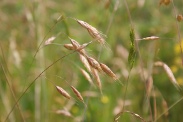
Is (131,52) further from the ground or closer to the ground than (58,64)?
further from the ground

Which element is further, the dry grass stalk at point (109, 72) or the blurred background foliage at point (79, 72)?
the blurred background foliage at point (79, 72)

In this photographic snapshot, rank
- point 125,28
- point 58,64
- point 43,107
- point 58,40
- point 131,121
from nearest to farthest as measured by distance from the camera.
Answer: point 131,121 < point 43,107 < point 58,64 < point 58,40 < point 125,28

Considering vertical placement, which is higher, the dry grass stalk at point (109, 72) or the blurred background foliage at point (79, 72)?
the dry grass stalk at point (109, 72)

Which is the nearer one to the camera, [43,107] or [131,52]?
[131,52]

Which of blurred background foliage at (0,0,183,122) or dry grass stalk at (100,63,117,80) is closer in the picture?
dry grass stalk at (100,63,117,80)

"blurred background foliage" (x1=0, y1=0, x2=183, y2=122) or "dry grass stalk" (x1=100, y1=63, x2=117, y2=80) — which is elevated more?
"dry grass stalk" (x1=100, y1=63, x2=117, y2=80)

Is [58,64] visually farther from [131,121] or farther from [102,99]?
[131,121]

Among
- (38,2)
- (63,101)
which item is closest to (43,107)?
(63,101)

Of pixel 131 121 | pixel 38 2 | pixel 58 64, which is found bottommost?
pixel 131 121

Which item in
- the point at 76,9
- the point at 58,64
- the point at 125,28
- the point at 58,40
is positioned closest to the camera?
the point at 58,64

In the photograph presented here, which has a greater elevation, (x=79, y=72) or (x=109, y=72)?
(x=109, y=72)

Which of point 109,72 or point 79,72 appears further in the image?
point 79,72
